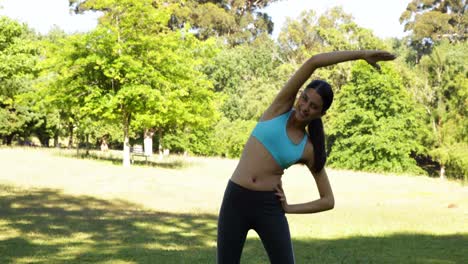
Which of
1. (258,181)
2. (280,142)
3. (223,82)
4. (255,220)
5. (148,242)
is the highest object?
(223,82)

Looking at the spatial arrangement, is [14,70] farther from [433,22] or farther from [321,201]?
[433,22]

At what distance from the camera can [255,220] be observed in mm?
3578

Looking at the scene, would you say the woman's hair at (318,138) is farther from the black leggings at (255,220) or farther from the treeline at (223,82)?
the treeline at (223,82)

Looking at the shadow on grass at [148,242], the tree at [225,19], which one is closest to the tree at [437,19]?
the tree at [225,19]

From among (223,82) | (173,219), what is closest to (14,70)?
(173,219)

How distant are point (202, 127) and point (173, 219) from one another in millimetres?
22147

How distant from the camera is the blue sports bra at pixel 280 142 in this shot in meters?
3.49

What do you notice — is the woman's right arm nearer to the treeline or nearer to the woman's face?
the woman's face

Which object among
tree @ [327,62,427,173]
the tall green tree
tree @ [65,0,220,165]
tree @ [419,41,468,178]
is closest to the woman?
tree @ [65,0,220,165]

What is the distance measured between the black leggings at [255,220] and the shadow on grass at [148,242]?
514 cm

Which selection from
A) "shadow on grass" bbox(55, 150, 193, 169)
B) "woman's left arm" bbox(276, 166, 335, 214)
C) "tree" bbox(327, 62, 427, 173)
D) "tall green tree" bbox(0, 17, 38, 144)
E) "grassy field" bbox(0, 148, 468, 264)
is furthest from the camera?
"tree" bbox(327, 62, 427, 173)

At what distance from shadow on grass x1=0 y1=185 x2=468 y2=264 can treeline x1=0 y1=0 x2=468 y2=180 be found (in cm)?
1400

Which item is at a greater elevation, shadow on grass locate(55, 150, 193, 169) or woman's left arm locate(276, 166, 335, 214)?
woman's left arm locate(276, 166, 335, 214)

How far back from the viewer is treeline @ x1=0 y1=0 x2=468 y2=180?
97.0 feet
